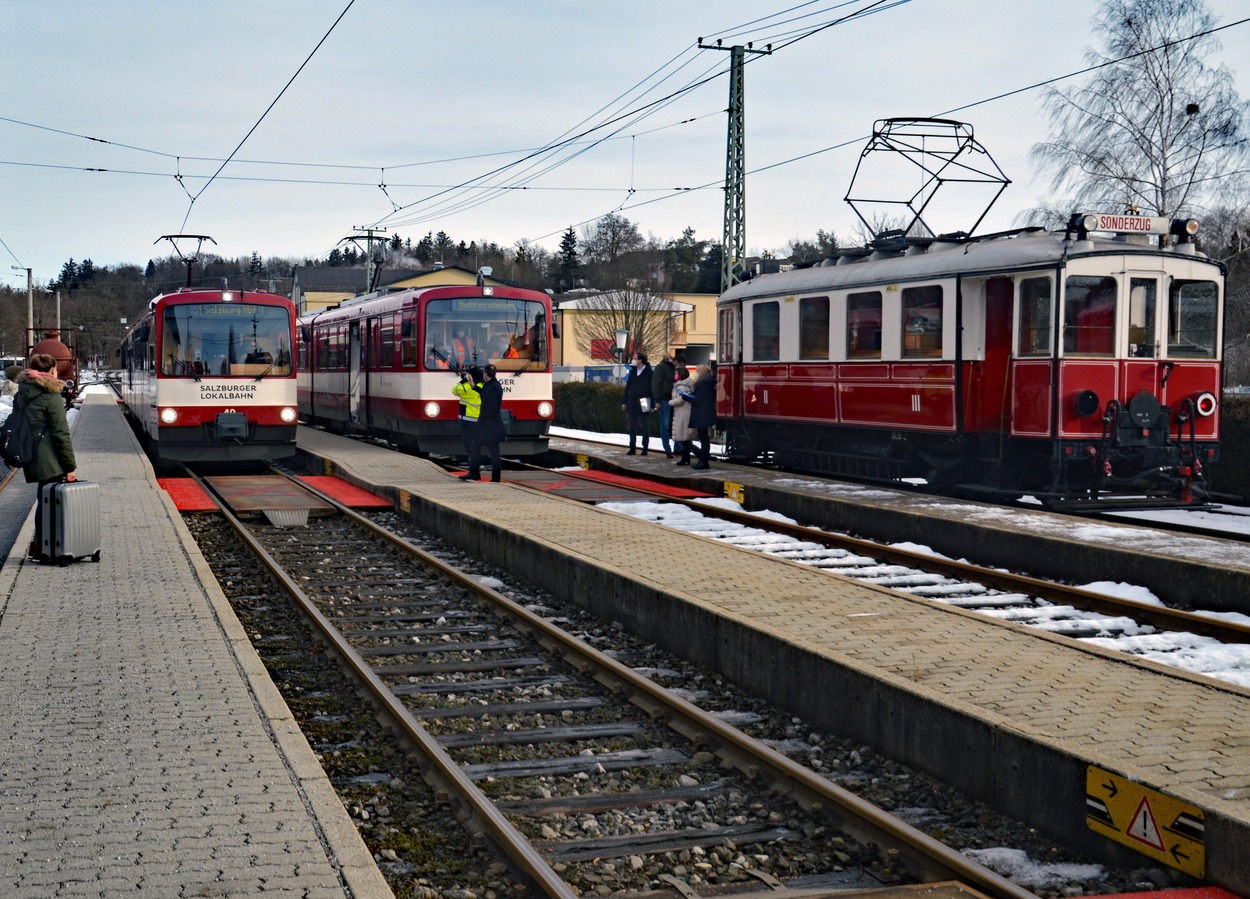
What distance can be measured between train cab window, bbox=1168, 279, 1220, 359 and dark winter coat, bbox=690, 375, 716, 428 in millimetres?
6869

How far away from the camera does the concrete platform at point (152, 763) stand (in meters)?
4.46

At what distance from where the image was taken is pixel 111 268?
6191 inches

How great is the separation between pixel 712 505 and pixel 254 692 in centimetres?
1035

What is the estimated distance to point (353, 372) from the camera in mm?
29797

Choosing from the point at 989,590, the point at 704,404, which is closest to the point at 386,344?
the point at 704,404

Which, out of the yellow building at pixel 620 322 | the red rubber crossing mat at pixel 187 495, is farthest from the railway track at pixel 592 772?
the yellow building at pixel 620 322

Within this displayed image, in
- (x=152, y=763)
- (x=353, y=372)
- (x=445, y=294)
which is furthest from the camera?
(x=353, y=372)

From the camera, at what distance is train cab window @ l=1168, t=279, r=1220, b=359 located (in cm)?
1639

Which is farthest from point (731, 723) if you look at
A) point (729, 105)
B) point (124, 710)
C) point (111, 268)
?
point (111, 268)

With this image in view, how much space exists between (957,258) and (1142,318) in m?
2.43

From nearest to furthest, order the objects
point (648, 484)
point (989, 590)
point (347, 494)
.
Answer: point (989, 590) < point (347, 494) < point (648, 484)

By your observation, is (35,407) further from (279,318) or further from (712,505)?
(279,318)

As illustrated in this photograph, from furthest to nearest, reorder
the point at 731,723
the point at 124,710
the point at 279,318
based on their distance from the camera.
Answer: the point at 279,318 < the point at 731,723 < the point at 124,710

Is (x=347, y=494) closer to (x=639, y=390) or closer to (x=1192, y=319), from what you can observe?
(x=639, y=390)
